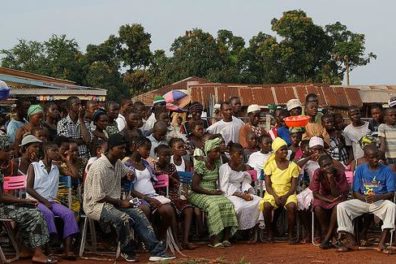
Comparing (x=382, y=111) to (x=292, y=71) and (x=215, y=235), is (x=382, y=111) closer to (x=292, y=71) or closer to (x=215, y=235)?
(x=215, y=235)

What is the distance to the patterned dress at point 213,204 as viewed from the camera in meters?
9.04

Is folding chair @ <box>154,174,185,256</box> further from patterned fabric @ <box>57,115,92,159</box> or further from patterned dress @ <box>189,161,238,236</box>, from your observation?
patterned fabric @ <box>57,115,92,159</box>

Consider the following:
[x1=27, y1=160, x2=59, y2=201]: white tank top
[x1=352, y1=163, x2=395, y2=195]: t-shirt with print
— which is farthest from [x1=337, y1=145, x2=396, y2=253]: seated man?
[x1=27, y1=160, x2=59, y2=201]: white tank top

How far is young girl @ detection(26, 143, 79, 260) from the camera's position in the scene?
7.95 meters

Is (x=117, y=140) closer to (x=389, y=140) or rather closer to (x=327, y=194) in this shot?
(x=327, y=194)

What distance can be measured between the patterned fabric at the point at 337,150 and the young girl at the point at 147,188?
104 inches

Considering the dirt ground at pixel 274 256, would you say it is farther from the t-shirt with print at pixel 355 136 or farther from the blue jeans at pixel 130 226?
the t-shirt with print at pixel 355 136

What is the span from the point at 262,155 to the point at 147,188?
2.08 meters

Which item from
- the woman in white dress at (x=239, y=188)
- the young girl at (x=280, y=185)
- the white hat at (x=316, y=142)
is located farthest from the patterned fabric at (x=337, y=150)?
the woman in white dress at (x=239, y=188)

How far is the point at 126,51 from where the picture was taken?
140ft

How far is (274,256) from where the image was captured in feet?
27.7

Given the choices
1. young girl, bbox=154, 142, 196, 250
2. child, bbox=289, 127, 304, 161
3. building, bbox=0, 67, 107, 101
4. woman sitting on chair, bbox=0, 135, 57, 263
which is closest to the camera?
woman sitting on chair, bbox=0, 135, 57, 263

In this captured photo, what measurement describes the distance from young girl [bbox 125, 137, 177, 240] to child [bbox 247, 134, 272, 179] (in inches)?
69.8

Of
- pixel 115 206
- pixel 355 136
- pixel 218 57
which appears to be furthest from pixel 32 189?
pixel 218 57
